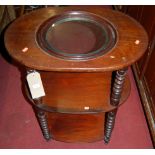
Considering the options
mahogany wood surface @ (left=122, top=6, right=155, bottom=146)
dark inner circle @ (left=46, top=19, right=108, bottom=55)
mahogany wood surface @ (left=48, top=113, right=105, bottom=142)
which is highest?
dark inner circle @ (left=46, top=19, right=108, bottom=55)

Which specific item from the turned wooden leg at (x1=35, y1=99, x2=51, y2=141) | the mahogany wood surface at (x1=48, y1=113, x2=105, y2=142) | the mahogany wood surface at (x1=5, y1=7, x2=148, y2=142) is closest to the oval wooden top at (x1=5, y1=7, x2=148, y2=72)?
the mahogany wood surface at (x1=5, y1=7, x2=148, y2=142)

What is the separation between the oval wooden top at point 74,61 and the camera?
34.9 inches

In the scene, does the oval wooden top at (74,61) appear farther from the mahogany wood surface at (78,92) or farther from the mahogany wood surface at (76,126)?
the mahogany wood surface at (76,126)

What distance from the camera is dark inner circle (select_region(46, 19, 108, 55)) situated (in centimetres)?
102

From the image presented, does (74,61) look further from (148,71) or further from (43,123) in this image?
(148,71)

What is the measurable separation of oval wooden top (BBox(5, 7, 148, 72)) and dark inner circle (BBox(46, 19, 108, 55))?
6 centimetres

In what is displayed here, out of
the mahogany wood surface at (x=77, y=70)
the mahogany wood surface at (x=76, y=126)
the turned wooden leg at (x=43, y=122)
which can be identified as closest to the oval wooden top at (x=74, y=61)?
the mahogany wood surface at (x=77, y=70)

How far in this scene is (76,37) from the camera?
3.59ft

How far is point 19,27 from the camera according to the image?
1.05 m

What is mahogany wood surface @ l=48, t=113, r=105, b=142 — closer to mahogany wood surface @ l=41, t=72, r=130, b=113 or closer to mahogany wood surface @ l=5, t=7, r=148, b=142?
mahogany wood surface @ l=5, t=7, r=148, b=142

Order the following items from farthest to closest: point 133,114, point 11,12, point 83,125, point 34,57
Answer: point 11,12
point 133,114
point 83,125
point 34,57

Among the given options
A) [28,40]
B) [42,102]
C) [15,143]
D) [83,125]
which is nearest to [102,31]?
[28,40]

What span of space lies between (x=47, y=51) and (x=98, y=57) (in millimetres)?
196
